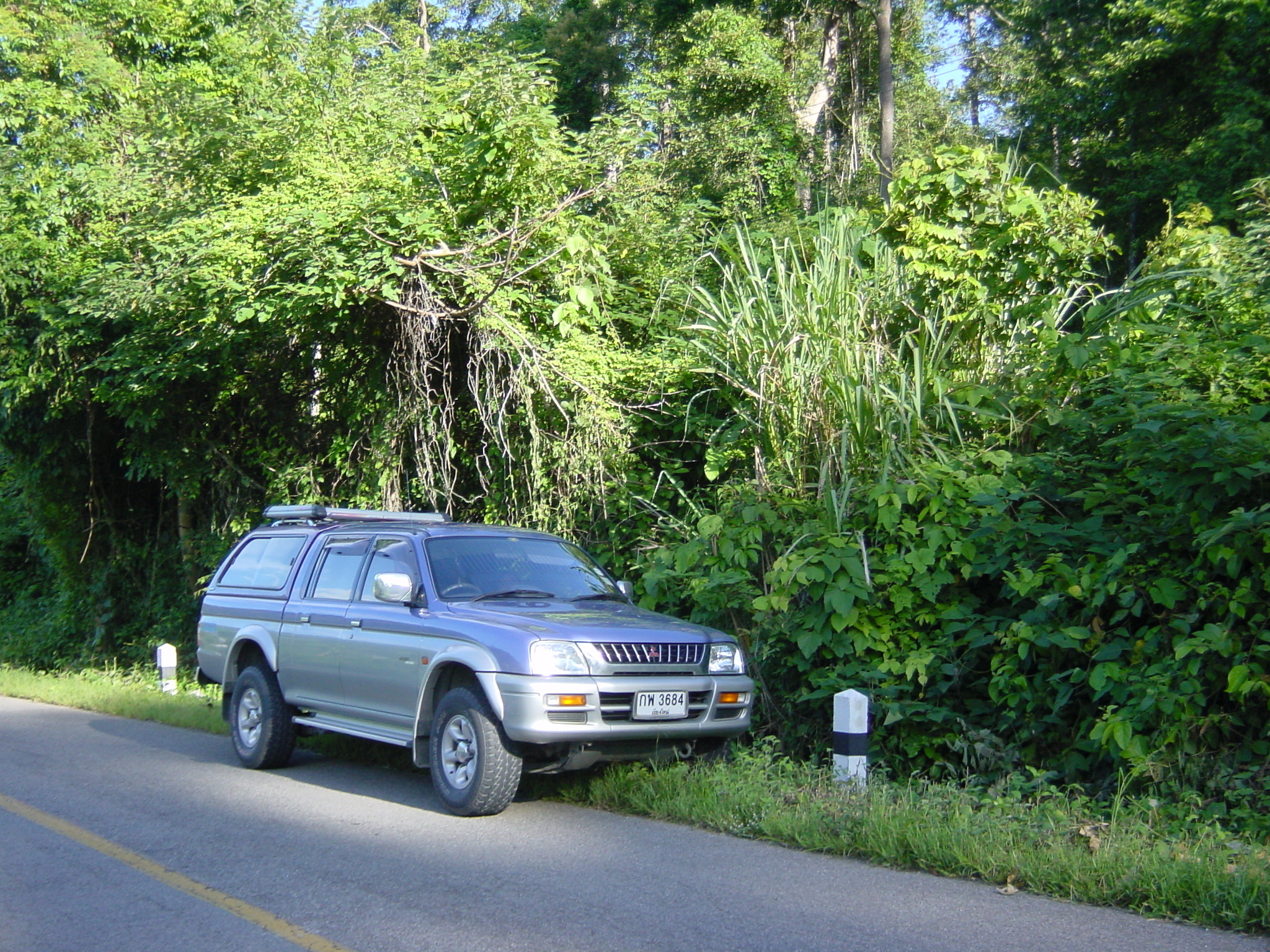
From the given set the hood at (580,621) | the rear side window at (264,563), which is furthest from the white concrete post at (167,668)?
the hood at (580,621)

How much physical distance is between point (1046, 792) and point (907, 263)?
4.42 meters

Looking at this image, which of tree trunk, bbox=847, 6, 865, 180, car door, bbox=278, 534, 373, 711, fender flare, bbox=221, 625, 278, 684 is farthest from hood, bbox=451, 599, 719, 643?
tree trunk, bbox=847, 6, 865, 180

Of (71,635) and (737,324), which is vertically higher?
(737,324)

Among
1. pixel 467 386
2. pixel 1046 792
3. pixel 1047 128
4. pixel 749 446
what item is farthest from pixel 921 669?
pixel 1047 128

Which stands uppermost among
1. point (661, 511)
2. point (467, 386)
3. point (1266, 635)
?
point (467, 386)

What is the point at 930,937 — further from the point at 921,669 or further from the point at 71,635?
the point at 71,635

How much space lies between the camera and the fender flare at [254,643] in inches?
368

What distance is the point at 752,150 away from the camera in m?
23.5

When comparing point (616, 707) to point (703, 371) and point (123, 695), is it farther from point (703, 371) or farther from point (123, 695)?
point (123, 695)

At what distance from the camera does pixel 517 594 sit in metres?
8.27

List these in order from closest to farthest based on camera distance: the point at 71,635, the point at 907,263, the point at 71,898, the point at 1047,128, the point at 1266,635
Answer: the point at 71,898
the point at 1266,635
the point at 907,263
the point at 71,635
the point at 1047,128

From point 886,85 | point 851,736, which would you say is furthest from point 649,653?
point 886,85

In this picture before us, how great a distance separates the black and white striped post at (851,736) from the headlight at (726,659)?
69 centimetres

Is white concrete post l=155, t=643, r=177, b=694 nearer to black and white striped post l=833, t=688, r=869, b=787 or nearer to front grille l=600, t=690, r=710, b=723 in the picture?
front grille l=600, t=690, r=710, b=723
